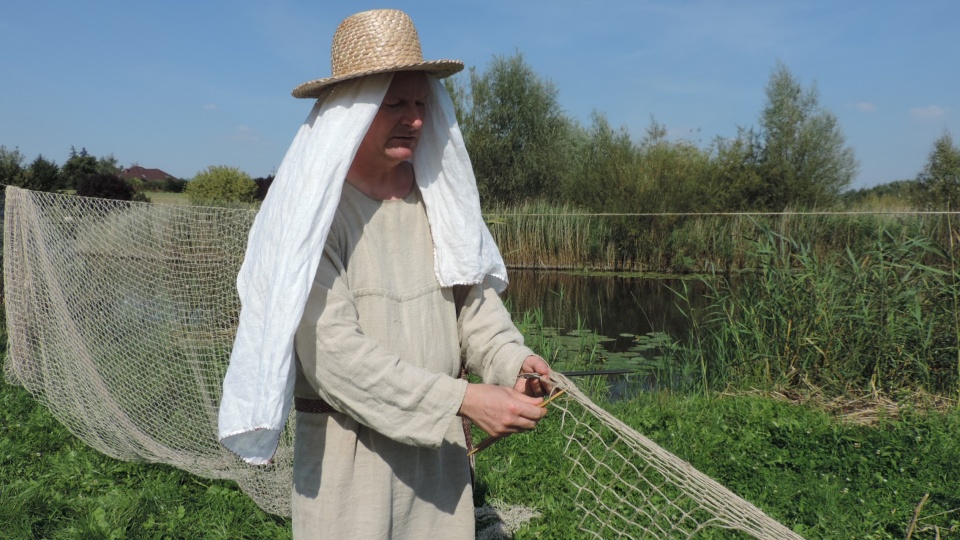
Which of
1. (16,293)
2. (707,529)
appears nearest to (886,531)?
(707,529)

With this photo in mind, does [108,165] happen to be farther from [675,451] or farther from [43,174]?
[675,451]

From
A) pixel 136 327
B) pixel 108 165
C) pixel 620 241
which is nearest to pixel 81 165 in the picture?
pixel 108 165

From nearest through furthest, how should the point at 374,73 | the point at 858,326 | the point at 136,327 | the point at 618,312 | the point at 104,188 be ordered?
1. the point at 374,73
2. the point at 136,327
3. the point at 858,326
4. the point at 618,312
5. the point at 104,188

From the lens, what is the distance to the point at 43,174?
16.5 m

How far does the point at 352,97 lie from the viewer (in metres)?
1.55

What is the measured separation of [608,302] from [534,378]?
30.4 feet

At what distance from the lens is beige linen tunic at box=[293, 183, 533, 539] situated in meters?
1.48

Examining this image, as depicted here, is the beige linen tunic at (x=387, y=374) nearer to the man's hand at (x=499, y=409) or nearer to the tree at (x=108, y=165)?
the man's hand at (x=499, y=409)

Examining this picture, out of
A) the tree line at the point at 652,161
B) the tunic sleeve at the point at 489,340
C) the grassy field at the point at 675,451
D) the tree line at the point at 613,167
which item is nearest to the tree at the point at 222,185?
the tree line at the point at 613,167

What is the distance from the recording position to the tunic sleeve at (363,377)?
4.79 ft

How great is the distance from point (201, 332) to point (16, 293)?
1212mm

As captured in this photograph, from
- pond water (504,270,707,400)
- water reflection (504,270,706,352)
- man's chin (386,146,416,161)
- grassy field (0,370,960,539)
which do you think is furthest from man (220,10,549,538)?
water reflection (504,270,706,352)

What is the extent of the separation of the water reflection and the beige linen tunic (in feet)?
18.2

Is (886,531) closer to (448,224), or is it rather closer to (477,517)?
(477,517)
